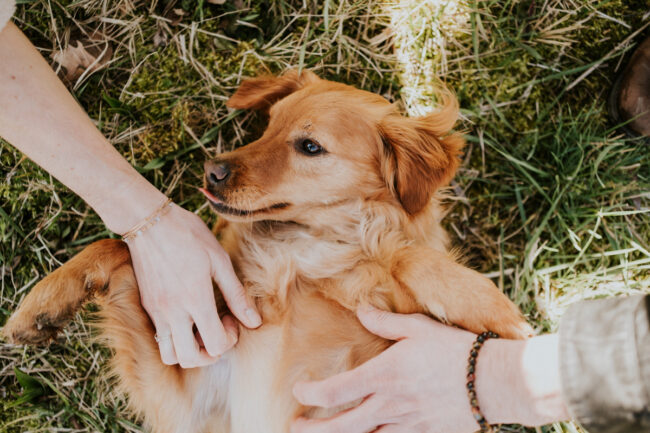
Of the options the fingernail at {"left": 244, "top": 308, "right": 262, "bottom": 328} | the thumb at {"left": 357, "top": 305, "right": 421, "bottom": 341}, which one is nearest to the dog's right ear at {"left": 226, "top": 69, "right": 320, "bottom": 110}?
the fingernail at {"left": 244, "top": 308, "right": 262, "bottom": 328}

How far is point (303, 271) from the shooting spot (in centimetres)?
191

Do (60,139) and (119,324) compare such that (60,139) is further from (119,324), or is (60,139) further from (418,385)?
(418,385)

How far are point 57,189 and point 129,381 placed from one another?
1275mm

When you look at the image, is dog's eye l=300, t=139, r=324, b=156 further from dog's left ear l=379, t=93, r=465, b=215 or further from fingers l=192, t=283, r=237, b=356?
fingers l=192, t=283, r=237, b=356

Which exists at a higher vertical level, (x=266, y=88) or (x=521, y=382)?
(x=266, y=88)

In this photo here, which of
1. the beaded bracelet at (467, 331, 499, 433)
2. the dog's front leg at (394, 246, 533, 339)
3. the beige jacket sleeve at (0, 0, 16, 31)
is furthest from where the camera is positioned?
the dog's front leg at (394, 246, 533, 339)

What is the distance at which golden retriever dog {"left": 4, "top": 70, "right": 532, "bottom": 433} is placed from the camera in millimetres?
1778

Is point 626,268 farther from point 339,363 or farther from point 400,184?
point 339,363

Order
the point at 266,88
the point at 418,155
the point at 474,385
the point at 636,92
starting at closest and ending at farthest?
the point at 474,385 < the point at 418,155 < the point at 266,88 < the point at 636,92

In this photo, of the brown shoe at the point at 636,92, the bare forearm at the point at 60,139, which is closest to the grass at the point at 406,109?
the brown shoe at the point at 636,92

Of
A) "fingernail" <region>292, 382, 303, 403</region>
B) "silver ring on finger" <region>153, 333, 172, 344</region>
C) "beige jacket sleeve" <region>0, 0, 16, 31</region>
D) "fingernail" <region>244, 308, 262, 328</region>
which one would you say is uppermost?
"beige jacket sleeve" <region>0, 0, 16, 31</region>

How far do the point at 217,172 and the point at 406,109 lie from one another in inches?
51.4

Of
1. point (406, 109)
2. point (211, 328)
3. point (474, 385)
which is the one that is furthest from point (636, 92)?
point (211, 328)

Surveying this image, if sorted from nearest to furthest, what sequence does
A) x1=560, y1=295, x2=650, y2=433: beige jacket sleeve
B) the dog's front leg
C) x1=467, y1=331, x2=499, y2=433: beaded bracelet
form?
x1=560, y1=295, x2=650, y2=433: beige jacket sleeve < x1=467, y1=331, x2=499, y2=433: beaded bracelet < the dog's front leg
